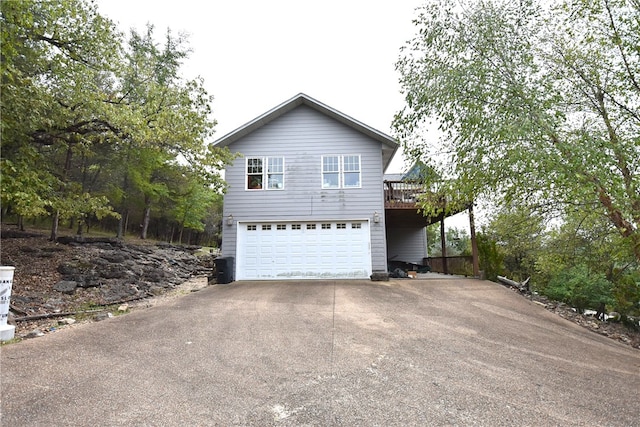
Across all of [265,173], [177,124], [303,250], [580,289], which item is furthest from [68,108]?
[580,289]

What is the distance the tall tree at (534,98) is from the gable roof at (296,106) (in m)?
4.47

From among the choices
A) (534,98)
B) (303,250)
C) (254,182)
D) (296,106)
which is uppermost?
(296,106)

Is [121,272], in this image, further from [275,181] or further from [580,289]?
[580,289]

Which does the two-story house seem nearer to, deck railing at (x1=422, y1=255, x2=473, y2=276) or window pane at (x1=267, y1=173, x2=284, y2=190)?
window pane at (x1=267, y1=173, x2=284, y2=190)

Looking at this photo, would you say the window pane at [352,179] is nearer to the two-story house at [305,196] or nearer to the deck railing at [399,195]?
the two-story house at [305,196]

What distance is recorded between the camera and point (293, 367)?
3680 mm

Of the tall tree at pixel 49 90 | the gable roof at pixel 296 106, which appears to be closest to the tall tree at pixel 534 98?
the gable roof at pixel 296 106

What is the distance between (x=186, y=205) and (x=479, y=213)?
59.8 ft

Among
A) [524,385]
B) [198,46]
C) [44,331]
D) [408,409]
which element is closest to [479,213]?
[524,385]

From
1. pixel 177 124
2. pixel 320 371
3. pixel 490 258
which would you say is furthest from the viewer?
pixel 490 258

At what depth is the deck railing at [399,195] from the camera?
39.3ft

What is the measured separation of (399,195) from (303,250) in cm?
438

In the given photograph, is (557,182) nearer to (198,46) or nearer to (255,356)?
(255,356)

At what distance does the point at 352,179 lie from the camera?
36.0ft
